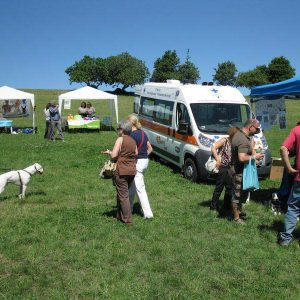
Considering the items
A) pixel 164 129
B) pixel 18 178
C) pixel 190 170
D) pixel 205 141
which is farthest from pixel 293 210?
pixel 164 129

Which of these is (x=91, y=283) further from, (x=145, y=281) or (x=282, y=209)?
(x=282, y=209)

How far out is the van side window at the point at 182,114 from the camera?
33.8 feet

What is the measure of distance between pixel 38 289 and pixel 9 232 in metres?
2.00

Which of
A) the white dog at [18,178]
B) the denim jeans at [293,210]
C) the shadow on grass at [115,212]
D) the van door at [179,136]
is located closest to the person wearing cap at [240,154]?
the denim jeans at [293,210]

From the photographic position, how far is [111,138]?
19.1 m

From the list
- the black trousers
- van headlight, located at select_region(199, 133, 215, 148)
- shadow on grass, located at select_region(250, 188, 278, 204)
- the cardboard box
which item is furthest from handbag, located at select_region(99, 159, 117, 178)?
the cardboard box

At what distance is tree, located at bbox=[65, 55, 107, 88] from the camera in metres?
101

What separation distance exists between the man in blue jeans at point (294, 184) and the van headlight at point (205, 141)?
3869 millimetres

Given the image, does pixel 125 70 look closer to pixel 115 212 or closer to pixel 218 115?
pixel 218 115

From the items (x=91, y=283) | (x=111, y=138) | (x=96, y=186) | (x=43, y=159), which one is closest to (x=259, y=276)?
(x=91, y=283)

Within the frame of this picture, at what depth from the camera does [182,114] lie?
10586mm

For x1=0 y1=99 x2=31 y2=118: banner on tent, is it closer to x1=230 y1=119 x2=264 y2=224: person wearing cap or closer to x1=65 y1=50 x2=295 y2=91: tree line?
x1=230 y1=119 x2=264 y2=224: person wearing cap

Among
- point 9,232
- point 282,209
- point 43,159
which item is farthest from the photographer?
point 43,159

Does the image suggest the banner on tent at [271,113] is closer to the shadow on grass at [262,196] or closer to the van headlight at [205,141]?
the van headlight at [205,141]
